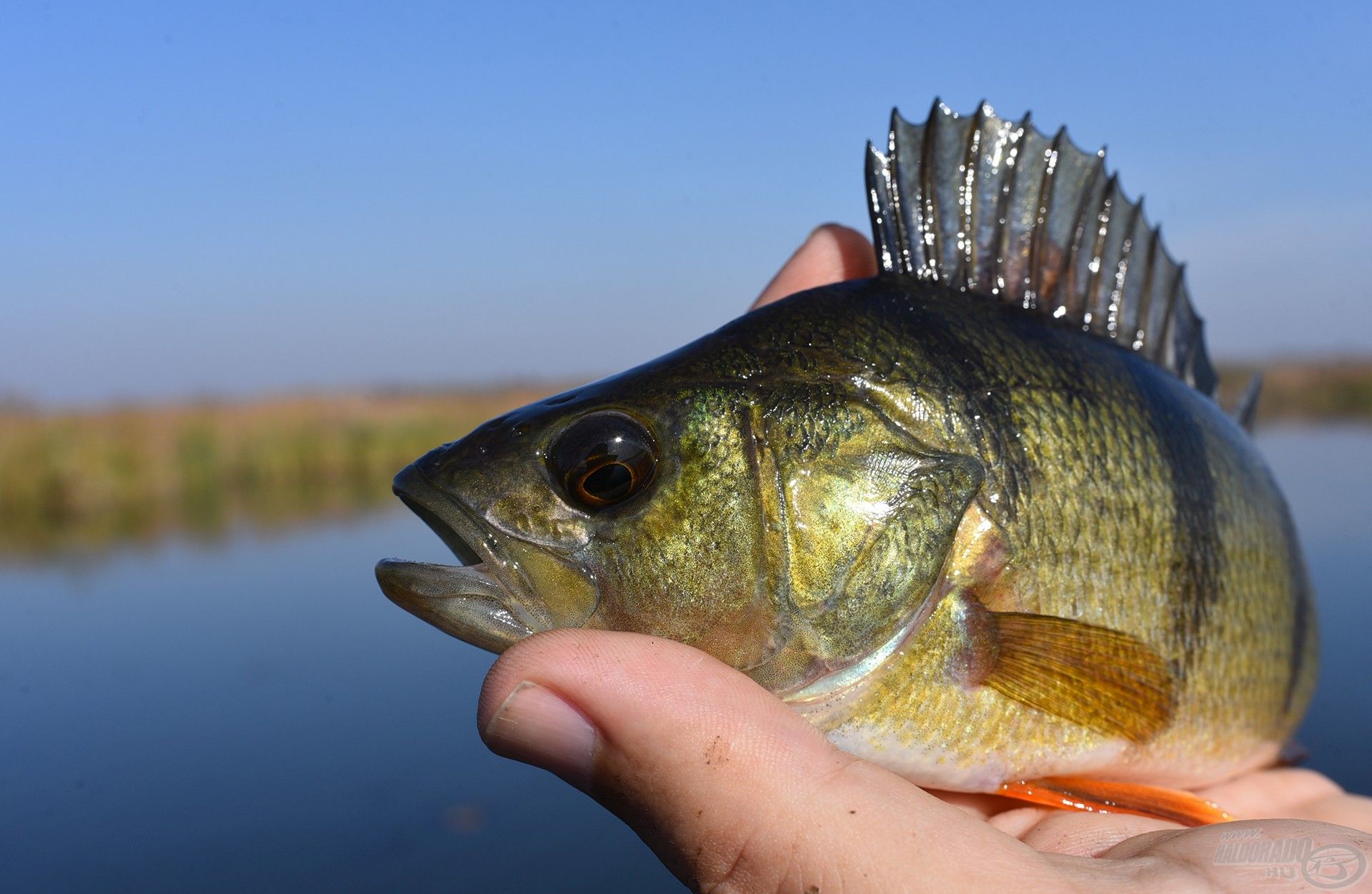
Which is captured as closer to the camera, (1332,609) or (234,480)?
(1332,609)

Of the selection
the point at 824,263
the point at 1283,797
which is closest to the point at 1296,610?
the point at 1283,797

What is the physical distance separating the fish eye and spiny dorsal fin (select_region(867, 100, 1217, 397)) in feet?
3.26

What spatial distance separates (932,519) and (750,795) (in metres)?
0.71

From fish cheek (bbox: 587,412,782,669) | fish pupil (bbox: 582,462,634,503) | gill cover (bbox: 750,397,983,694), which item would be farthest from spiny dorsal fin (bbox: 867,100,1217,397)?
fish pupil (bbox: 582,462,634,503)

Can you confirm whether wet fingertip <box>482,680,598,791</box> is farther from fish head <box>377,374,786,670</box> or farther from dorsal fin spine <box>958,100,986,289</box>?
dorsal fin spine <box>958,100,986,289</box>

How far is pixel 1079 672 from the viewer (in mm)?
2168

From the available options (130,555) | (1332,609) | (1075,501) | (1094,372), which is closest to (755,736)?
(1075,501)

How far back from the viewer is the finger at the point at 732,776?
165cm

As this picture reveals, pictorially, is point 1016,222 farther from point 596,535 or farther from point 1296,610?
point 596,535

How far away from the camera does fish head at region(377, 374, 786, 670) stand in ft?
6.11

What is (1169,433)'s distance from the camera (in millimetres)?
2570

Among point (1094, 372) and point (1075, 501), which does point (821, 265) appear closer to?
point (1094, 372)

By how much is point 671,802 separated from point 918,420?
3.16 ft

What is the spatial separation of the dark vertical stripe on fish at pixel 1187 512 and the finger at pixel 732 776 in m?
1.01
